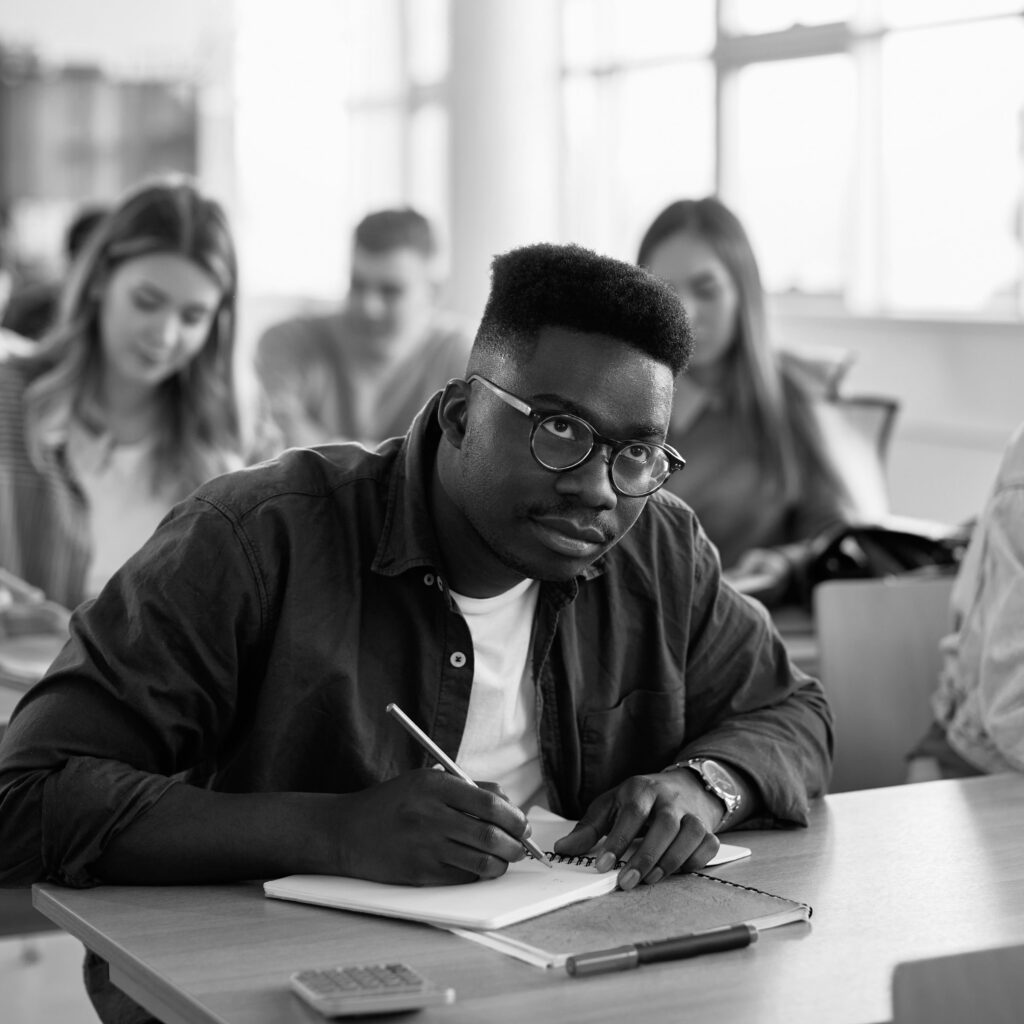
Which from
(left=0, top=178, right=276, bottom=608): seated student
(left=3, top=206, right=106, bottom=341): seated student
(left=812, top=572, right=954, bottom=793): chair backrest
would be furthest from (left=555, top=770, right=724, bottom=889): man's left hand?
(left=3, top=206, right=106, bottom=341): seated student

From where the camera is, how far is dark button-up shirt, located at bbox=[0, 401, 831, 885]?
152 cm

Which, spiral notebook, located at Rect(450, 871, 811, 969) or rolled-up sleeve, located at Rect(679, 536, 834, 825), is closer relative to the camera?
spiral notebook, located at Rect(450, 871, 811, 969)

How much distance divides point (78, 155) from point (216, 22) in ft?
4.11

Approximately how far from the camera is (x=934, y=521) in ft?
17.1

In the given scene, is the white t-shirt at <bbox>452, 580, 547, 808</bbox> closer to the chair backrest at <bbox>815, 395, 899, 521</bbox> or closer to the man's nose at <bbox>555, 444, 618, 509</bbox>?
the man's nose at <bbox>555, 444, 618, 509</bbox>

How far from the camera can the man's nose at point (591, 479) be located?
1540 mm

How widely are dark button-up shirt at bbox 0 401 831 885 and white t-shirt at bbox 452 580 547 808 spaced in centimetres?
2

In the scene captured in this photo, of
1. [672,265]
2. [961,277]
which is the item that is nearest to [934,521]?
[961,277]

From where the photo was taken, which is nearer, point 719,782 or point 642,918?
point 642,918

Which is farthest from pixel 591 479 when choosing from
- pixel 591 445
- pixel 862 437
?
pixel 862 437

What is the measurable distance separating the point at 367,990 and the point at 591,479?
53 centimetres

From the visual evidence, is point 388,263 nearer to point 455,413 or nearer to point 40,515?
point 40,515

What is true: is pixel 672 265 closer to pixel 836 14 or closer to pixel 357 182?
pixel 836 14

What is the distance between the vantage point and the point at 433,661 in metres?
1.70
